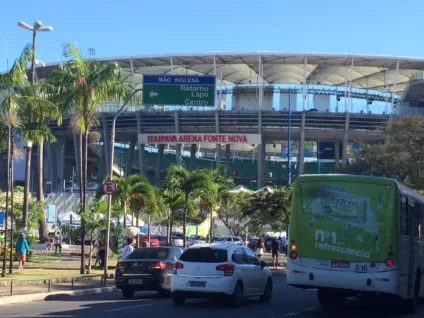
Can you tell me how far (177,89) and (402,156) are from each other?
50.8 ft

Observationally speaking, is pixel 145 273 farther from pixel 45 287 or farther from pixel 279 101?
pixel 279 101

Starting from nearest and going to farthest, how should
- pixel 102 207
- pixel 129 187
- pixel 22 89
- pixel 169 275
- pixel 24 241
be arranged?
1. pixel 169 275
2. pixel 22 89
3. pixel 24 241
4. pixel 102 207
5. pixel 129 187

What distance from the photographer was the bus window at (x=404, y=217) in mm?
15438

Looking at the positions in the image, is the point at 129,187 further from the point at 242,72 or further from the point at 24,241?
the point at 242,72

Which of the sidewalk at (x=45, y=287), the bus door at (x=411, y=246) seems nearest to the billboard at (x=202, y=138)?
the sidewalk at (x=45, y=287)

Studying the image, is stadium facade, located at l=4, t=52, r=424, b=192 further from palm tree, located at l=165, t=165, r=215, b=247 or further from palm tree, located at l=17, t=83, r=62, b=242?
palm tree, located at l=17, t=83, r=62, b=242

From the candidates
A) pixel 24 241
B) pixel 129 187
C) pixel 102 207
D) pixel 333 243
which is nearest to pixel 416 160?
pixel 129 187

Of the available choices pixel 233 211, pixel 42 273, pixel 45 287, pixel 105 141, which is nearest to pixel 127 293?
pixel 45 287

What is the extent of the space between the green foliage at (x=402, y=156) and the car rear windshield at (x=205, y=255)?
25.5m

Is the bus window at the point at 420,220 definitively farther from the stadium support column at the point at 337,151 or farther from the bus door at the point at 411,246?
the stadium support column at the point at 337,151

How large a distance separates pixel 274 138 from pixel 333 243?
69.6 m

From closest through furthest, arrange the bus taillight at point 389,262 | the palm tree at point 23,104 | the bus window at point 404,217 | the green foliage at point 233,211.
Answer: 1. the bus taillight at point 389,262
2. the bus window at point 404,217
3. the palm tree at point 23,104
4. the green foliage at point 233,211

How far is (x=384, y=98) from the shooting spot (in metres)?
82.9

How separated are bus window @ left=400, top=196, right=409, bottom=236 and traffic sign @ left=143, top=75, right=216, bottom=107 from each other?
19428mm
